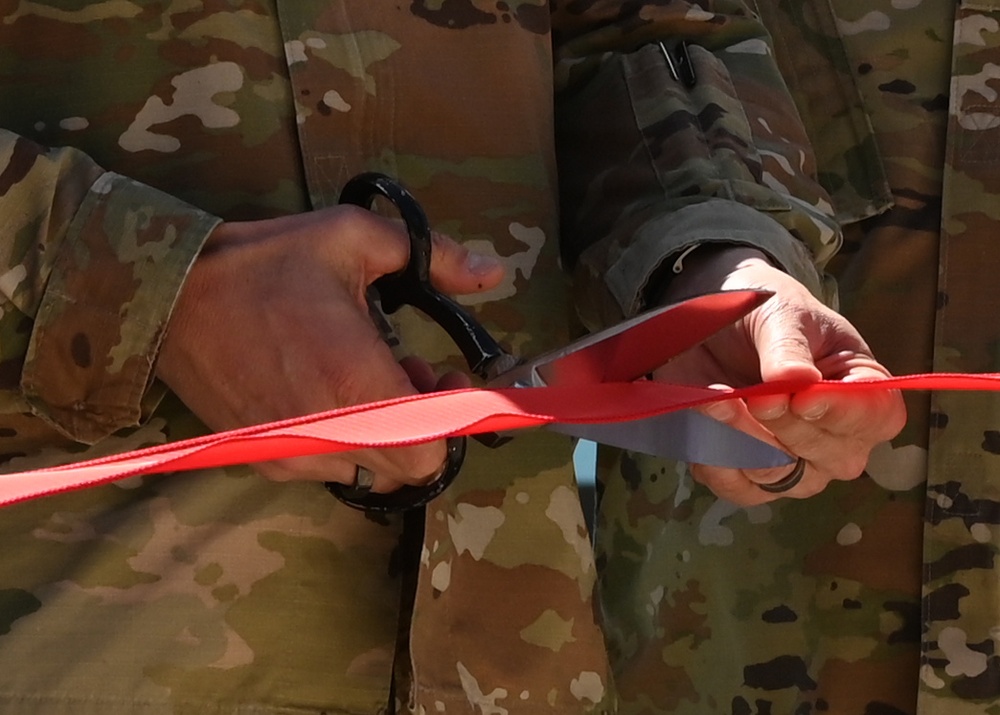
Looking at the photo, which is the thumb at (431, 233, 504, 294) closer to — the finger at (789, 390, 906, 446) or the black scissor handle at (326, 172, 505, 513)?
the black scissor handle at (326, 172, 505, 513)

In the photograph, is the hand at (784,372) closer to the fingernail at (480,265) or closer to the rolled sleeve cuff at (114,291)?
the fingernail at (480,265)

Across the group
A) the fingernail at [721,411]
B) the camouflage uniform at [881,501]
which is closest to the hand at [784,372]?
the fingernail at [721,411]

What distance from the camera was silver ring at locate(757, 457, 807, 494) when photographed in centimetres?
75

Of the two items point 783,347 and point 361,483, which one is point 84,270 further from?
point 783,347

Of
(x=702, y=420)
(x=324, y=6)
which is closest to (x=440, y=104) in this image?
(x=324, y=6)

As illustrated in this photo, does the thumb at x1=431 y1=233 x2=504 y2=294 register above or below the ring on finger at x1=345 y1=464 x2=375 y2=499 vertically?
above

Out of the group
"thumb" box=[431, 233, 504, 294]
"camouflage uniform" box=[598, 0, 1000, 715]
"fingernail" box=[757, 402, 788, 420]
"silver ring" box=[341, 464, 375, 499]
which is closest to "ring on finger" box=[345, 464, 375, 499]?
"silver ring" box=[341, 464, 375, 499]

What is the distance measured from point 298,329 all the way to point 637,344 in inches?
7.2

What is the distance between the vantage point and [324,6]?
0.80 meters

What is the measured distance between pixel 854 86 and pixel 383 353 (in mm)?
A: 648

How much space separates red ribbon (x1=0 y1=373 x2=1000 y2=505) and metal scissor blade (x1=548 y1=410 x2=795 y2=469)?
0.04 m

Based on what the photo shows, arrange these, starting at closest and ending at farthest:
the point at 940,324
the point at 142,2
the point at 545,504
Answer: the point at 142,2, the point at 545,504, the point at 940,324

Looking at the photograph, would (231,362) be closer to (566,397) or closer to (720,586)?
(566,397)

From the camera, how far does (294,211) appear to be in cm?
77
